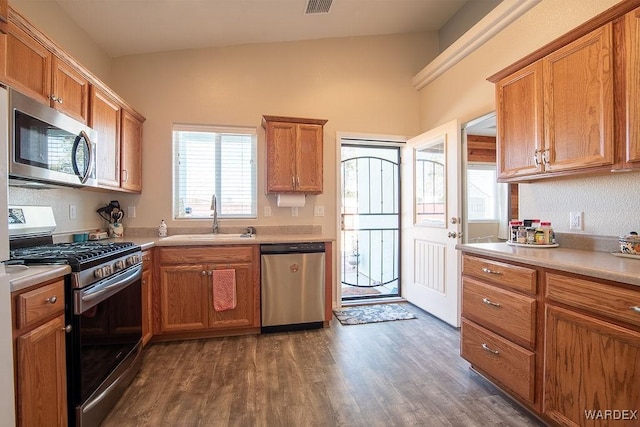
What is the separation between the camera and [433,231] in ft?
10.3

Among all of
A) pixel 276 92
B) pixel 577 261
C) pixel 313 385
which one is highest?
pixel 276 92

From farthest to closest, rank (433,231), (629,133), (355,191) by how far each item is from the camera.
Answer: (355,191) < (433,231) < (629,133)

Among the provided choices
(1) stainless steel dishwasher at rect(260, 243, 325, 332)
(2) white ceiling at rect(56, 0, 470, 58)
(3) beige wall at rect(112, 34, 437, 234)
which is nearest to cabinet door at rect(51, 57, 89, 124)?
(2) white ceiling at rect(56, 0, 470, 58)

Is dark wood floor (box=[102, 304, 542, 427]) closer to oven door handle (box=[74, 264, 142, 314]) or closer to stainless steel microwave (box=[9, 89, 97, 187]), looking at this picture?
oven door handle (box=[74, 264, 142, 314])

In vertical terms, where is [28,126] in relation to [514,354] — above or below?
above

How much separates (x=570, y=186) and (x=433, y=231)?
1.31m

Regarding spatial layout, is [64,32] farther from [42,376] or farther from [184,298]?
[42,376]

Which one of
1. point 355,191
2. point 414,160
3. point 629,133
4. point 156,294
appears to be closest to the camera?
point 629,133

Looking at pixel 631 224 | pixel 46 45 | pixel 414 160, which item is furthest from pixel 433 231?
pixel 46 45

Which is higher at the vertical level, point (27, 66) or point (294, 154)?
point (27, 66)

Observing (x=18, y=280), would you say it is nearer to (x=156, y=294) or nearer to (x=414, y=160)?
(x=156, y=294)

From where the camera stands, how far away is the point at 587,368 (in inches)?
51.8

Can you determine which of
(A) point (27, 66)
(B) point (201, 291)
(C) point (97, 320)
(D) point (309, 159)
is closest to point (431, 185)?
(D) point (309, 159)

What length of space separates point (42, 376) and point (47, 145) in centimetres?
122
